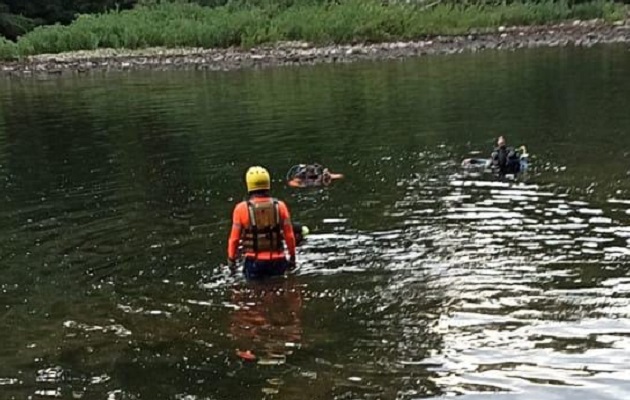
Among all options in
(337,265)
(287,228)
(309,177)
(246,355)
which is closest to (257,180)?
(287,228)

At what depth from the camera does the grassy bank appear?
2525 inches

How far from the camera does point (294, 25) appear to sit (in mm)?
65312

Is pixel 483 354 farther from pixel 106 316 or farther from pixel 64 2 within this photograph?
pixel 64 2

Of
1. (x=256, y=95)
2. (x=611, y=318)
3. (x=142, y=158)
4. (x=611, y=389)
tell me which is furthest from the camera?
(x=256, y=95)

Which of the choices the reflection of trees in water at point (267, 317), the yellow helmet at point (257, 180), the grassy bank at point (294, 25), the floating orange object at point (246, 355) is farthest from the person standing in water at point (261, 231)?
the grassy bank at point (294, 25)

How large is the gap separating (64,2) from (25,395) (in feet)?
250

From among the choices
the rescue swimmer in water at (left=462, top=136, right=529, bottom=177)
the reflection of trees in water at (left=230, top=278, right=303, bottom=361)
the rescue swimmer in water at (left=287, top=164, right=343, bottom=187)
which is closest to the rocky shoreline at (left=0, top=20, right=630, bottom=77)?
the rescue swimmer in water at (left=287, top=164, right=343, bottom=187)

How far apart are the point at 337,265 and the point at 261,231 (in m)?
1.82

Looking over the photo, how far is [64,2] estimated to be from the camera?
80.9 metres

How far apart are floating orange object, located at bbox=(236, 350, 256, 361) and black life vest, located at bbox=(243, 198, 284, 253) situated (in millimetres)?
2282

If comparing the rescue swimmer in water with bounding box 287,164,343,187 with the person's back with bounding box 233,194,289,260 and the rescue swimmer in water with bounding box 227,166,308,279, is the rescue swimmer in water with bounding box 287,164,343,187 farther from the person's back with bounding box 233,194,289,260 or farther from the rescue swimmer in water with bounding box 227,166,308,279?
the person's back with bounding box 233,194,289,260

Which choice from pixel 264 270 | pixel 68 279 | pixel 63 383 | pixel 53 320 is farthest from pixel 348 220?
pixel 63 383

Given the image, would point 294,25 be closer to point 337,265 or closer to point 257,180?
point 337,265

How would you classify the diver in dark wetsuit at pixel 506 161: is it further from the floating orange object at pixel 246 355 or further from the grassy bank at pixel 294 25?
the grassy bank at pixel 294 25
